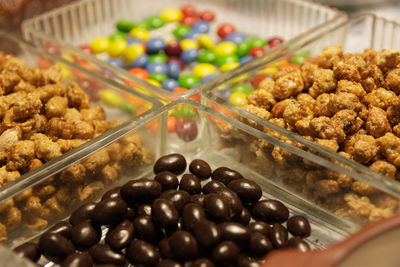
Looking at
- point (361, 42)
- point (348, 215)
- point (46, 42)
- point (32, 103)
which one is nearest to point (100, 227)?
point (32, 103)

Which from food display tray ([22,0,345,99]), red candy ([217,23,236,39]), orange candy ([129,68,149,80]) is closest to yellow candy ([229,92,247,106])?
orange candy ([129,68,149,80])

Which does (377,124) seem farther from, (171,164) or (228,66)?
(228,66)

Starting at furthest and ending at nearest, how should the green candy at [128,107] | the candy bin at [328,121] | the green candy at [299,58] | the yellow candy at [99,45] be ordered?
the yellow candy at [99,45] → the green candy at [299,58] → the green candy at [128,107] → the candy bin at [328,121]

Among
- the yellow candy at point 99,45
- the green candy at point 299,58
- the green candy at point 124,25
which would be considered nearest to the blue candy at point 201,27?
the green candy at point 124,25

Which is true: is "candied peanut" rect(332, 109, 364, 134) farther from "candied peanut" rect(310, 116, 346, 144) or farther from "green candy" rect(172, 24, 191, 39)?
"green candy" rect(172, 24, 191, 39)

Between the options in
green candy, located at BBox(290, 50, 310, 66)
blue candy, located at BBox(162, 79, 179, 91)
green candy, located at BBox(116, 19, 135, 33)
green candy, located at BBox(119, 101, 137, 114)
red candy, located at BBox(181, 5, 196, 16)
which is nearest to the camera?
green candy, located at BBox(119, 101, 137, 114)

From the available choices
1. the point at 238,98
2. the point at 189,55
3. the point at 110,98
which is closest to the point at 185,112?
the point at 238,98

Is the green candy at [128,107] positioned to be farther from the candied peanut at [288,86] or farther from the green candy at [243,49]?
the green candy at [243,49]
